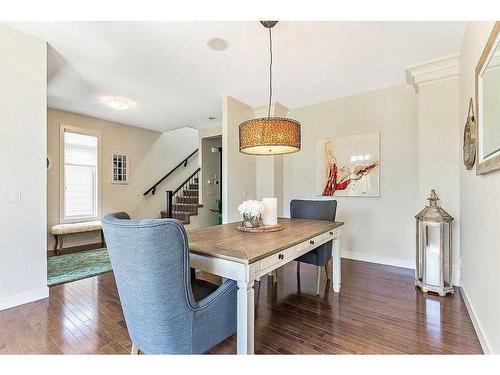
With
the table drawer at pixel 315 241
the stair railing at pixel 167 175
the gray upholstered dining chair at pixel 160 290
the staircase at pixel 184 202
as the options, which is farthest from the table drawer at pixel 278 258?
the stair railing at pixel 167 175

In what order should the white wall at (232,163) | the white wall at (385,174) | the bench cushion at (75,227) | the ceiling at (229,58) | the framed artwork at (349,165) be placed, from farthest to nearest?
the bench cushion at (75,227)
the white wall at (232,163)
the framed artwork at (349,165)
the white wall at (385,174)
the ceiling at (229,58)

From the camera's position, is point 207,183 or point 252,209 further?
point 207,183

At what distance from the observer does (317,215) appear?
3062 mm

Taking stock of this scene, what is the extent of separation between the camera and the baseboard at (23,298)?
2.29m

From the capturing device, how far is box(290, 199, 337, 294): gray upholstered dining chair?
2672 millimetres

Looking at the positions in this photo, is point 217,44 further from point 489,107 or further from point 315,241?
point 489,107

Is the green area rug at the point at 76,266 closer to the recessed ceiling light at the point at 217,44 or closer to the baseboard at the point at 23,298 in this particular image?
the baseboard at the point at 23,298

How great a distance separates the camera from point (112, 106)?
177 inches

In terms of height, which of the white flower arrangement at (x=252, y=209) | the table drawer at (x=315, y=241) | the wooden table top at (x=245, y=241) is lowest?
the table drawer at (x=315, y=241)

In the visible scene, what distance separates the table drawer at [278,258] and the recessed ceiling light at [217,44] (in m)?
2.15

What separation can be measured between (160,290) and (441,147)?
337 centimetres

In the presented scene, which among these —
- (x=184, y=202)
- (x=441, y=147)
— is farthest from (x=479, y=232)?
(x=184, y=202)

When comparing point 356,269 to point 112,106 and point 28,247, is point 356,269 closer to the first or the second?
point 28,247
